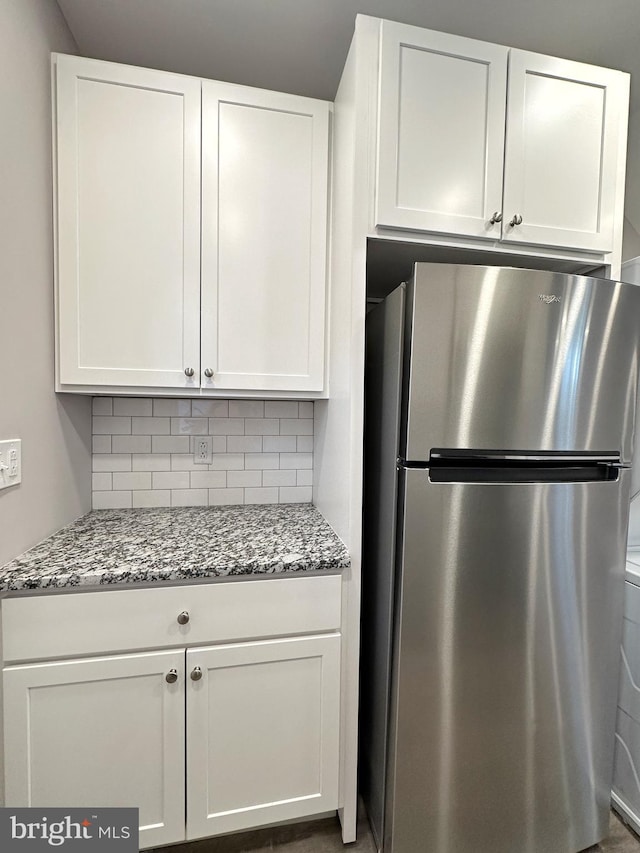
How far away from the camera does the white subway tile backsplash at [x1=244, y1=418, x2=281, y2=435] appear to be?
176cm

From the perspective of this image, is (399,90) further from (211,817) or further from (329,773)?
(211,817)

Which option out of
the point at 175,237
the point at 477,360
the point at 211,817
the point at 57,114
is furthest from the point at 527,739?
the point at 57,114

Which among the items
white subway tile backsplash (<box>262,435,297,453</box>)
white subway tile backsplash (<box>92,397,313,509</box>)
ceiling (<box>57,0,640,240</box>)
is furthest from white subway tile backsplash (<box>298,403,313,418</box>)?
ceiling (<box>57,0,640,240</box>)

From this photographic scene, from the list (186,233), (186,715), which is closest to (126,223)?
(186,233)

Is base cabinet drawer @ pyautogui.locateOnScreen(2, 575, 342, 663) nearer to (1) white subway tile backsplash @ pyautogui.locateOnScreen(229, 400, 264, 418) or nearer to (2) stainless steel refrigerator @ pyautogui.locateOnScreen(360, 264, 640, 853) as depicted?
(2) stainless steel refrigerator @ pyautogui.locateOnScreen(360, 264, 640, 853)

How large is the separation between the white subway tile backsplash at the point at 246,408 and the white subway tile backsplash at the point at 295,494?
0.36m

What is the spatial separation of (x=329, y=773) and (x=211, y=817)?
367 millimetres

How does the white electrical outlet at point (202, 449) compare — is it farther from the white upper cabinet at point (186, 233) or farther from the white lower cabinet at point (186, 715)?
the white lower cabinet at point (186, 715)

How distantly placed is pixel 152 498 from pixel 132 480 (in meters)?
0.11

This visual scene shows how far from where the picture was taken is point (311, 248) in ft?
4.70

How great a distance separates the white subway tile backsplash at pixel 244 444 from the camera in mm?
1747

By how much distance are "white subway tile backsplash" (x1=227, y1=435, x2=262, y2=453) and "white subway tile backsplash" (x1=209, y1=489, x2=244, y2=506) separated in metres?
0.18

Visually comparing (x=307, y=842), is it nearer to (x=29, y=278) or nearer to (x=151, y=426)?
(x=151, y=426)

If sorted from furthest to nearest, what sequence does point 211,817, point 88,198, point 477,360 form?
point 88,198
point 211,817
point 477,360
